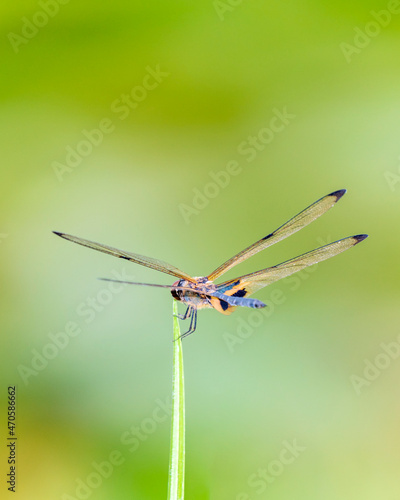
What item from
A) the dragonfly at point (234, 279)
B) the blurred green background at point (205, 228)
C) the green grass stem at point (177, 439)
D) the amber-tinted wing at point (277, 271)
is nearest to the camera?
the green grass stem at point (177, 439)

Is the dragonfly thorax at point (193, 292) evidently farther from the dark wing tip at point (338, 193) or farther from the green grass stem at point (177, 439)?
the green grass stem at point (177, 439)

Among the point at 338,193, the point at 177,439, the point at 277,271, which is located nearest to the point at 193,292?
the point at 277,271

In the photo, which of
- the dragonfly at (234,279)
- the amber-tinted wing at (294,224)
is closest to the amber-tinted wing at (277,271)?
the dragonfly at (234,279)

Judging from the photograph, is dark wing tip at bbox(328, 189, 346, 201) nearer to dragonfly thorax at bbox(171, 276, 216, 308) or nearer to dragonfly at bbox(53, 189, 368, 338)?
dragonfly at bbox(53, 189, 368, 338)

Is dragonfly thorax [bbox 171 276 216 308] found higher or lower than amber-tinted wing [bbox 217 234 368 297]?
higher

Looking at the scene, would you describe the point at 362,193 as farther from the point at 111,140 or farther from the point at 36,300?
the point at 36,300

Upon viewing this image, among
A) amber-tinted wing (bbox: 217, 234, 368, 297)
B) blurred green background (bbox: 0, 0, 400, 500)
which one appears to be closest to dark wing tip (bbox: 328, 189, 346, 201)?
amber-tinted wing (bbox: 217, 234, 368, 297)

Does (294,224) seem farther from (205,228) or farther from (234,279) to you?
(205,228)
